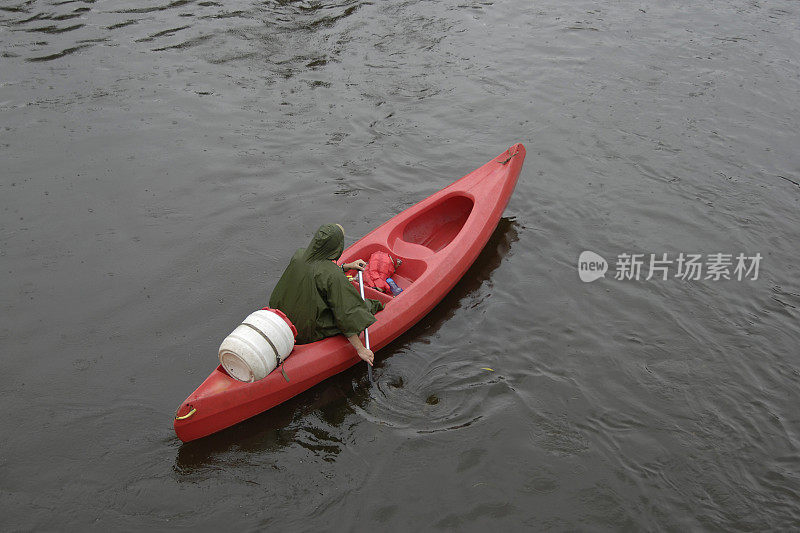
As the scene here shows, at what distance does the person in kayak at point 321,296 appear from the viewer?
18.8 feet

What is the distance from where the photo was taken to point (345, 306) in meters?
5.80

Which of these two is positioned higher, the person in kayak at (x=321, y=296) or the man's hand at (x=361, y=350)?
the person in kayak at (x=321, y=296)

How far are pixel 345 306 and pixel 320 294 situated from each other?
253mm

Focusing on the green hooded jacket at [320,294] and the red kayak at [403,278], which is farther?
the green hooded jacket at [320,294]

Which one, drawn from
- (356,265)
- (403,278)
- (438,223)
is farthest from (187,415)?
(438,223)

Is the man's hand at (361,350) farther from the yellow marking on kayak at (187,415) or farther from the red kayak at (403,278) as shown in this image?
the yellow marking on kayak at (187,415)

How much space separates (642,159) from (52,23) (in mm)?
11916

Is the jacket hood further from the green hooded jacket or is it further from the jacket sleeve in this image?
the jacket sleeve

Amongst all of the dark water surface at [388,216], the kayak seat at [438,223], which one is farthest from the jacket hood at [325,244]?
the kayak seat at [438,223]

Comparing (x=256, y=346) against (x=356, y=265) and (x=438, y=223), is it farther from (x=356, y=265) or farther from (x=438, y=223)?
(x=438, y=223)

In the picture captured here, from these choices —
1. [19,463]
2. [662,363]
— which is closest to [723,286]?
[662,363]

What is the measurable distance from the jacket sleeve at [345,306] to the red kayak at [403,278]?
0.29 metres

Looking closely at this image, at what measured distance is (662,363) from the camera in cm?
661

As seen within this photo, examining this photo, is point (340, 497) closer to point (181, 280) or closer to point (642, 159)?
point (181, 280)
